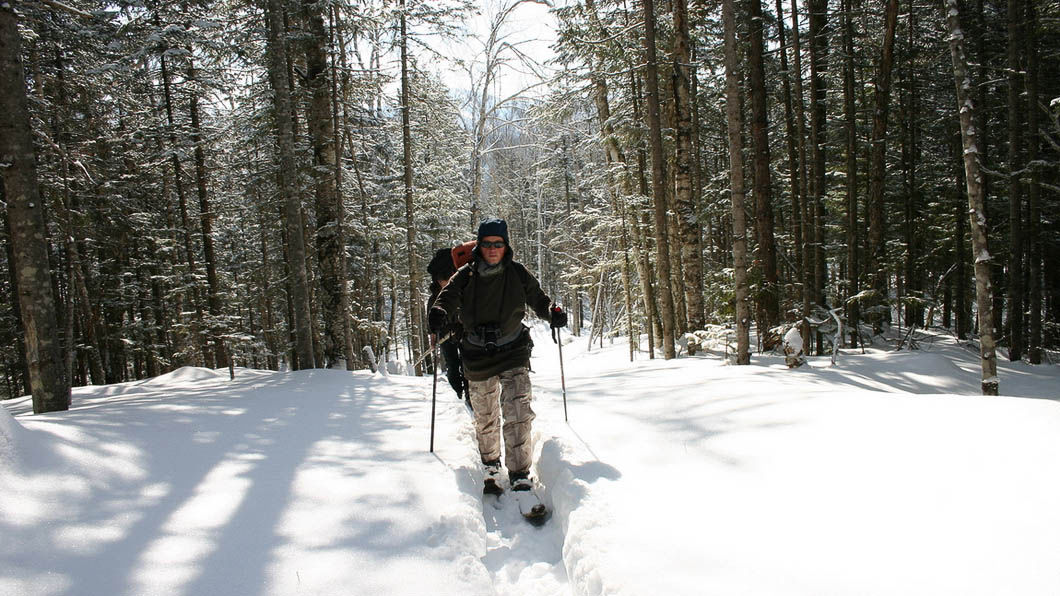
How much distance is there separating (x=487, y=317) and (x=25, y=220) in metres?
6.18

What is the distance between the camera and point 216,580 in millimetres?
2439

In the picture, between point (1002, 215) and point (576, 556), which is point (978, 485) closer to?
point (576, 556)

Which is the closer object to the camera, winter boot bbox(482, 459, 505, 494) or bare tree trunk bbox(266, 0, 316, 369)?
winter boot bbox(482, 459, 505, 494)

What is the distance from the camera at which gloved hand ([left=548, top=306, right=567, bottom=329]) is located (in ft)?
15.2

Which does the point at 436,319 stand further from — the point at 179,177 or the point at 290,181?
the point at 179,177

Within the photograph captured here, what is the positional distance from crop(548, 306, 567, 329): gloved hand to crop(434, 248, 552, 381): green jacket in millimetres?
329

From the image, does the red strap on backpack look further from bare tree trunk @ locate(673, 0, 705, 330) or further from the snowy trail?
bare tree trunk @ locate(673, 0, 705, 330)

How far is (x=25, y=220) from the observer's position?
20.1 ft

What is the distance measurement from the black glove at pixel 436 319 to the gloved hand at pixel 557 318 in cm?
104

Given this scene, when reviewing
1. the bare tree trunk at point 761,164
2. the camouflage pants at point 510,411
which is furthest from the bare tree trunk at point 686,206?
the camouflage pants at point 510,411

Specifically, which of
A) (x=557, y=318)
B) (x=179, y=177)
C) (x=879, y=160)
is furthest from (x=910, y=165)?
(x=179, y=177)

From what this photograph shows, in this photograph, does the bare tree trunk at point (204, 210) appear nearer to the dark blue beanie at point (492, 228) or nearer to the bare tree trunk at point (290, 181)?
the bare tree trunk at point (290, 181)

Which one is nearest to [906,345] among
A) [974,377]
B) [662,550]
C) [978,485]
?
[974,377]

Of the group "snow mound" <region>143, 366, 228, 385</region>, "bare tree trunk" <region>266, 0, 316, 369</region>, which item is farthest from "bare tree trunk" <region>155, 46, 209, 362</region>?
"bare tree trunk" <region>266, 0, 316, 369</region>
